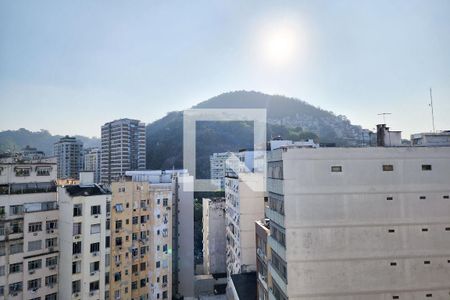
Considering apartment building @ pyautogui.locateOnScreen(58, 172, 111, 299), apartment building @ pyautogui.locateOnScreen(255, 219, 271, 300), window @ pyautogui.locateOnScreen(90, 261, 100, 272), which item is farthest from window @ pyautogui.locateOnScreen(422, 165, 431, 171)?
window @ pyautogui.locateOnScreen(90, 261, 100, 272)

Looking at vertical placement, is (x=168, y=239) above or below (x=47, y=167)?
below

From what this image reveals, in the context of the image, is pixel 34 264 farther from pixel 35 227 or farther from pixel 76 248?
pixel 76 248

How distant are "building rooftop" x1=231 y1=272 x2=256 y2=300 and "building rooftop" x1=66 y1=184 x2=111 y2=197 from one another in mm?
10876

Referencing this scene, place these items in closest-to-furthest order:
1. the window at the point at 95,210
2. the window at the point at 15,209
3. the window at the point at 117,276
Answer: the window at the point at 15,209 → the window at the point at 95,210 → the window at the point at 117,276

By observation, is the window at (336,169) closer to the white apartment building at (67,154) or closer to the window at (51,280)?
the window at (51,280)

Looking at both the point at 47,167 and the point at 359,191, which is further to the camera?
the point at 47,167

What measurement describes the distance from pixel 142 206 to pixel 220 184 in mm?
34058

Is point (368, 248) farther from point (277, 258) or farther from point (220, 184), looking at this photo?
point (220, 184)

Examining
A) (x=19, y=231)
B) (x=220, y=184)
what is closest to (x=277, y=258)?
(x=19, y=231)

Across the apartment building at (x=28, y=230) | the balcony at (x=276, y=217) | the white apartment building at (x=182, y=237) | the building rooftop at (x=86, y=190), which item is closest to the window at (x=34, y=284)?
the apartment building at (x=28, y=230)

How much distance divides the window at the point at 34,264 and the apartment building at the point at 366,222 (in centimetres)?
1568

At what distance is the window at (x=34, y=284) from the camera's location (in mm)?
18547

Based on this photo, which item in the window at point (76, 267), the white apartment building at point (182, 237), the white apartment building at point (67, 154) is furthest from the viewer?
the white apartment building at point (67, 154)

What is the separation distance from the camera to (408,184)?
477 inches
